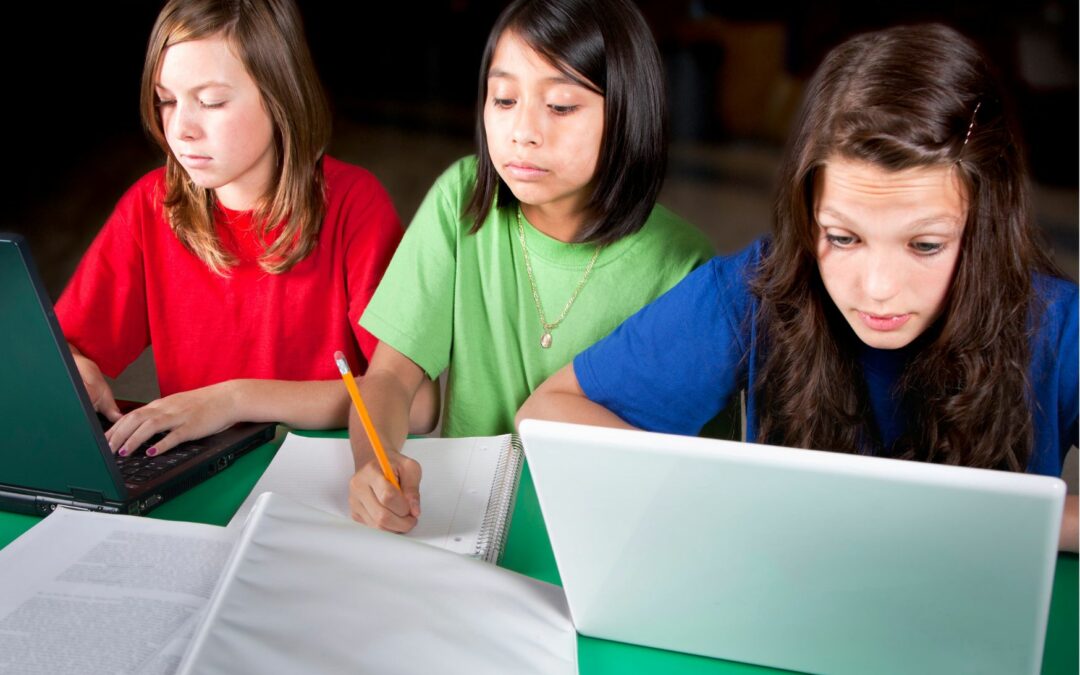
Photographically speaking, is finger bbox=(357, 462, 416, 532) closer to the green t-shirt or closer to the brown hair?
the green t-shirt

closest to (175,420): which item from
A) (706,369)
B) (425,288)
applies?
(425,288)

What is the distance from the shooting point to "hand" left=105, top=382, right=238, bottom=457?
1.09 m

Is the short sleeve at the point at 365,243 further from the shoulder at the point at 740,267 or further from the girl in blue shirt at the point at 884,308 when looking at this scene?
the shoulder at the point at 740,267

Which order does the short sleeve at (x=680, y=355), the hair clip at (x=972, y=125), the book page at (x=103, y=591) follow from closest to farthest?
the book page at (x=103, y=591) → the hair clip at (x=972, y=125) → the short sleeve at (x=680, y=355)

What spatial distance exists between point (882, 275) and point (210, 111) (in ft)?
2.85

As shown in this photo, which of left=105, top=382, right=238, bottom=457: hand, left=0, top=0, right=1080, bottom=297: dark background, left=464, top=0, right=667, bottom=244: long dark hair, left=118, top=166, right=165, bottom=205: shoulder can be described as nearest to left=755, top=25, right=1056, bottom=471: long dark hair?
left=464, top=0, right=667, bottom=244: long dark hair

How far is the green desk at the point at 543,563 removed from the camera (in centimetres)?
78

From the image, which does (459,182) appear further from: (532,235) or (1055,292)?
(1055,292)

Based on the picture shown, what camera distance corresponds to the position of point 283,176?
4.66 ft

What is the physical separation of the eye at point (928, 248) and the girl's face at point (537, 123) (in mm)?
407

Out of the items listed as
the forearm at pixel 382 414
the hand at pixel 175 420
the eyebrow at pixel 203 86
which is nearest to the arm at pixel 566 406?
the forearm at pixel 382 414

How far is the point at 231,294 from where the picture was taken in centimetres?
149

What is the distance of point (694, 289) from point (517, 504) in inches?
12.3

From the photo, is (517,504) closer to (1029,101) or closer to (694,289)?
(694,289)
